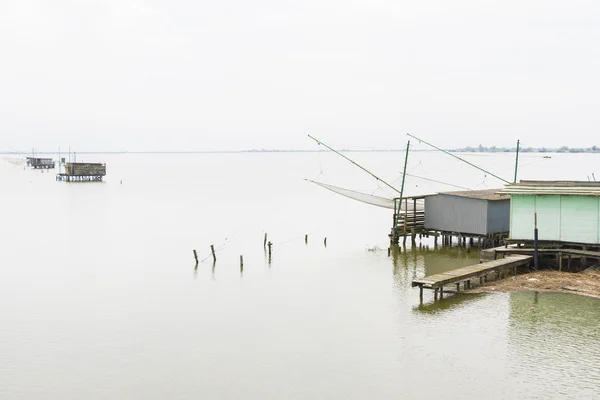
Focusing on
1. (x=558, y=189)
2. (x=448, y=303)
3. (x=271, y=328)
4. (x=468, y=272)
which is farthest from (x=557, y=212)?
(x=271, y=328)

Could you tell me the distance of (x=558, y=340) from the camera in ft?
60.0

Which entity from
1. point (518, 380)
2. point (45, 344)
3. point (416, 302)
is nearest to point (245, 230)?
point (416, 302)

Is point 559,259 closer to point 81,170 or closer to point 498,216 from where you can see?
point 498,216

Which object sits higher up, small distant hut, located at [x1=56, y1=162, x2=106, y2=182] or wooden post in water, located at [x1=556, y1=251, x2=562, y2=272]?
small distant hut, located at [x1=56, y1=162, x2=106, y2=182]

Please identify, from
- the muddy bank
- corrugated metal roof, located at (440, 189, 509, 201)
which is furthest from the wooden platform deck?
corrugated metal roof, located at (440, 189, 509, 201)

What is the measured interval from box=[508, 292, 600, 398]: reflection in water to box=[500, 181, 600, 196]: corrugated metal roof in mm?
5162

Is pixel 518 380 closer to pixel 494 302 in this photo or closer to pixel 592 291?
pixel 494 302

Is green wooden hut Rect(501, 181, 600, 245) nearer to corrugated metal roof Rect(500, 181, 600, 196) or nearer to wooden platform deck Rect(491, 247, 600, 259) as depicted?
corrugated metal roof Rect(500, 181, 600, 196)

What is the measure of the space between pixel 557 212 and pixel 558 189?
3.31 ft

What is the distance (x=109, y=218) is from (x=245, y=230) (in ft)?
45.4

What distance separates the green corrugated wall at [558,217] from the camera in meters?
25.9

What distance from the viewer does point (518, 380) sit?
50.8ft

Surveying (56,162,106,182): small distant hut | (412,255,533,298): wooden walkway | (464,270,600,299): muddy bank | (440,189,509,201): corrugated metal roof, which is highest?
(56,162,106,182): small distant hut

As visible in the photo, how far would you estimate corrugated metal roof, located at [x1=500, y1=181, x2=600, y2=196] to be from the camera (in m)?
25.9
